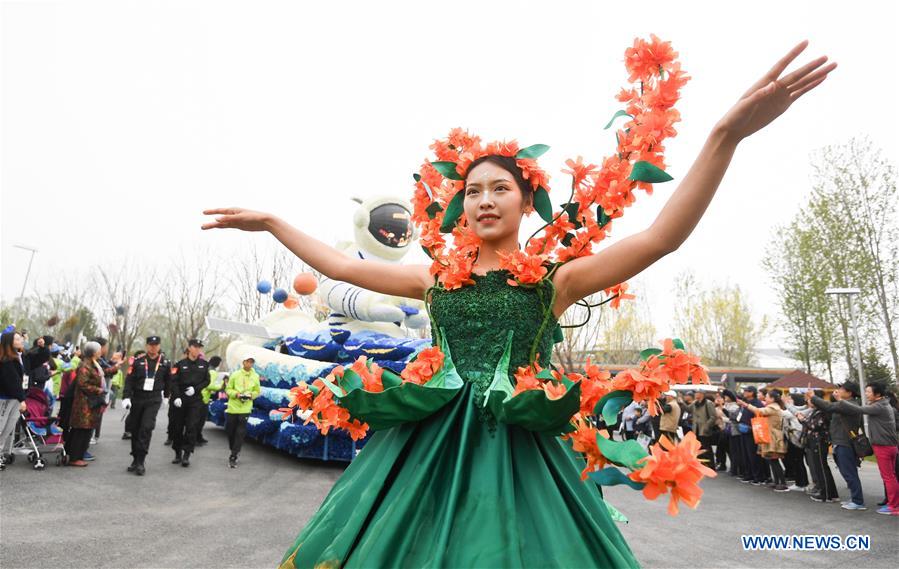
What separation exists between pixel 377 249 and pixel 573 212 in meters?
6.11

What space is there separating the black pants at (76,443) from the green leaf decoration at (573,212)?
772 cm

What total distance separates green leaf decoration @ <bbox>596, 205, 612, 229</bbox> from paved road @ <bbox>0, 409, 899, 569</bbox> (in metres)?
3.52

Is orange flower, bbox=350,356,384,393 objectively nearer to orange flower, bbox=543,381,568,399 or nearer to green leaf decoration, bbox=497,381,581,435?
green leaf decoration, bbox=497,381,581,435

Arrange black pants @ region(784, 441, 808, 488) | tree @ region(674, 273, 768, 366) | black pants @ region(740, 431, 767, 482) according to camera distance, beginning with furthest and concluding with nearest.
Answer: tree @ region(674, 273, 768, 366) → black pants @ region(740, 431, 767, 482) → black pants @ region(784, 441, 808, 488)

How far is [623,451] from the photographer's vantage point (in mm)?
1533

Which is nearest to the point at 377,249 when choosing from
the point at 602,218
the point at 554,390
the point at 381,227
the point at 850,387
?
the point at 381,227

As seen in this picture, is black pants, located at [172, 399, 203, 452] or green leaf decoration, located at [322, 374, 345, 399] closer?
green leaf decoration, located at [322, 374, 345, 399]

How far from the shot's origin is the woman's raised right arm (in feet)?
7.04

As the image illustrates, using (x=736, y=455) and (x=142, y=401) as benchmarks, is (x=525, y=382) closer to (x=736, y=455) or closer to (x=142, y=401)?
(x=142, y=401)

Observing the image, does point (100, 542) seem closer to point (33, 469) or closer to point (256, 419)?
point (33, 469)

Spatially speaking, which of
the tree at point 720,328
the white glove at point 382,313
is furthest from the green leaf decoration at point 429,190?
the tree at point 720,328

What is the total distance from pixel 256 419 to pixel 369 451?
8.03m

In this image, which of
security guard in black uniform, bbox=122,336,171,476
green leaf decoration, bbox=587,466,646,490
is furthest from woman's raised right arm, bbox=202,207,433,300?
security guard in black uniform, bbox=122,336,171,476

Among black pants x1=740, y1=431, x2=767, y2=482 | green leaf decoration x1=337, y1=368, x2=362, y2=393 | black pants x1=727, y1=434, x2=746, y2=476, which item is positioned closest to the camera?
green leaf decoration x1=337, y1=368, x2=362, y2=393
